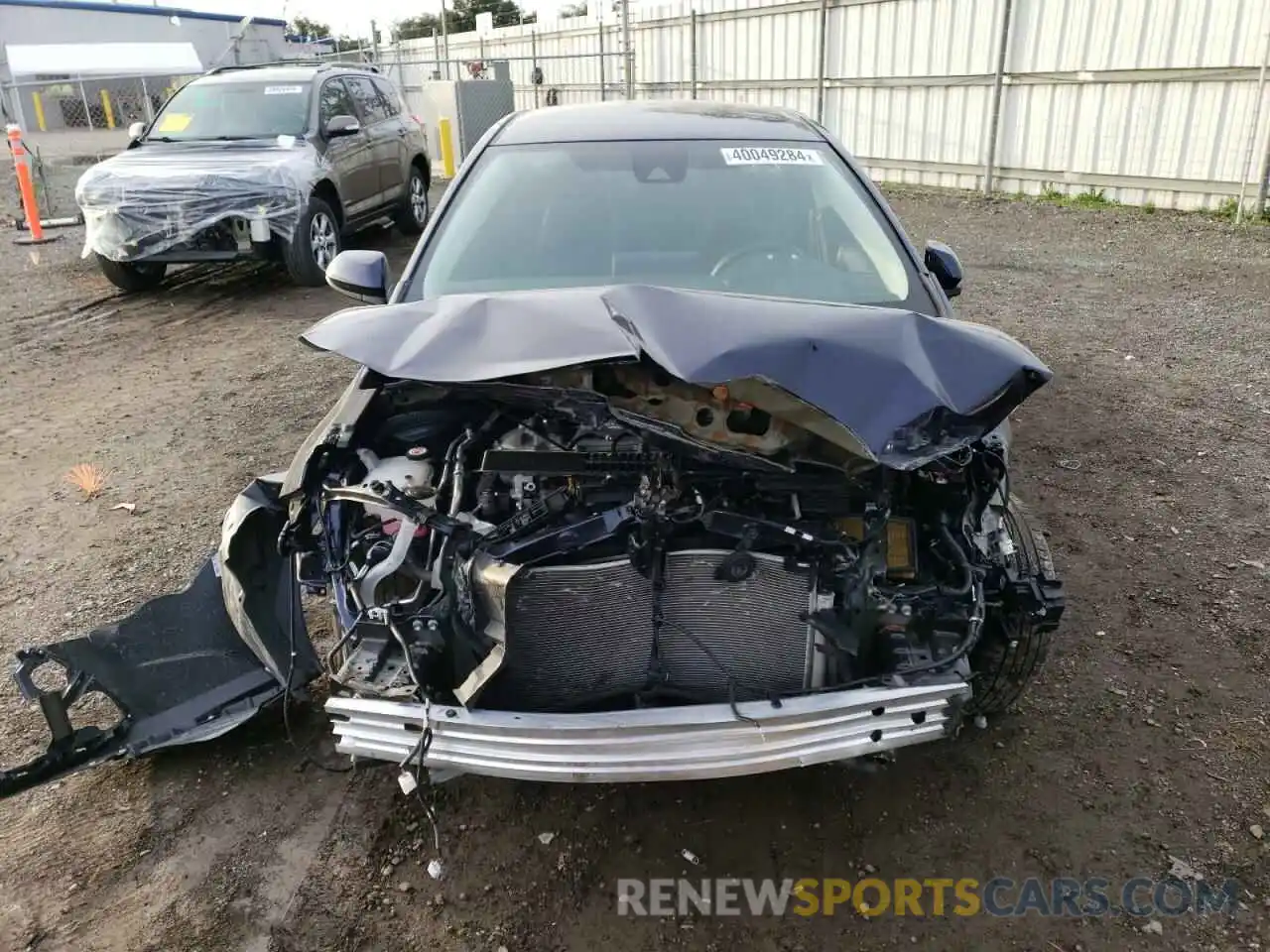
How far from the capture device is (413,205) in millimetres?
11148

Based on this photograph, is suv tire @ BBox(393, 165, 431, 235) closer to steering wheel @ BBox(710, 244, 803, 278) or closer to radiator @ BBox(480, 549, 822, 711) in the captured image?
steering wheel @ BBox(710, 244, 803, 278)

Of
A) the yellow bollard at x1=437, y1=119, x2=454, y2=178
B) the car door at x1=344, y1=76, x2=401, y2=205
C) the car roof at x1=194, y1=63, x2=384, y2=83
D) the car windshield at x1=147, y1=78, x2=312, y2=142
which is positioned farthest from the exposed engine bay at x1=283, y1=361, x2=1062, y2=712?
the yellow bollard at x1=437, y1=119, x2=454, y2=178

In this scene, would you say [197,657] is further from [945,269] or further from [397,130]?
[397,130]

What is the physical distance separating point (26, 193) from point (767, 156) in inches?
413

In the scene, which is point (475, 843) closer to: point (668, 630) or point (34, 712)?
point (668, 630)

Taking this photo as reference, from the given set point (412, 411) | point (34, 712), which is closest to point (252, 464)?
point (34, 712)

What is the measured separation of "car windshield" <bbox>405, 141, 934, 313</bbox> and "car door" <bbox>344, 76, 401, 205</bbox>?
6.96 meters

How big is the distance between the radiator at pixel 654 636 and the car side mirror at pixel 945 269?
1662 mm

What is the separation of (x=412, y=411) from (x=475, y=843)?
48.2 inches

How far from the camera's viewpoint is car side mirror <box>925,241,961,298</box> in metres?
3.48

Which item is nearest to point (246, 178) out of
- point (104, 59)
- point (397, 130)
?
point (397, 130)

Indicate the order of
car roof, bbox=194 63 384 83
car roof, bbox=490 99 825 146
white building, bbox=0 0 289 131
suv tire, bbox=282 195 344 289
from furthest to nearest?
white building, bbox=0 0 289 131 → car roof, bbox=194 63 384 83 → suv tire, bbox=282 195 344 289 → car roof, bbox=490 99 825 146

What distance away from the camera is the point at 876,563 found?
239 centimetres

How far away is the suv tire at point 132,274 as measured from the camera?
844 cm
